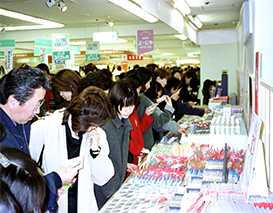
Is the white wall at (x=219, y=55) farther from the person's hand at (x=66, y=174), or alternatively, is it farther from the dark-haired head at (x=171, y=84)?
the person's hand at (x=66, y=174)

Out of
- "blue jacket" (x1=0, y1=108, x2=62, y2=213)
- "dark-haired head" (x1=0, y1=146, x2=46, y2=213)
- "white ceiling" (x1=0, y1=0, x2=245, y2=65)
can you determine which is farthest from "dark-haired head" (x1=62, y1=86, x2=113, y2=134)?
"white ceiling" (x1=0, y1=0, x2=245, y2=65)

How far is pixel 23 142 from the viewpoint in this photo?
2361mm

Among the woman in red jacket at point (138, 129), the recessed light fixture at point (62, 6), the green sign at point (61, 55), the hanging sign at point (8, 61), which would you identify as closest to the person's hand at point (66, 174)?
the woman in red jacket at point (138, 129)

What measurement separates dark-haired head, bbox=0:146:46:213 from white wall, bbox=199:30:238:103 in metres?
11.9

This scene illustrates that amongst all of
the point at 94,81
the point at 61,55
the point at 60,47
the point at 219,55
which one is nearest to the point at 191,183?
the point at 94,81

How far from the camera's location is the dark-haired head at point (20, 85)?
2197 mm

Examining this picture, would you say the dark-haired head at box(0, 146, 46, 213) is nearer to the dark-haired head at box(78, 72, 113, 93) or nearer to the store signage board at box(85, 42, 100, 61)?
the dark-haired head at box(78, 72, 113, 93)

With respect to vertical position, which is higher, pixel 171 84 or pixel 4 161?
pixel 171 84

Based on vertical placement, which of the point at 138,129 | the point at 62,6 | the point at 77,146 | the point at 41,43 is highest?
the point at 62,6

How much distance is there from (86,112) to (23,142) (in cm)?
50

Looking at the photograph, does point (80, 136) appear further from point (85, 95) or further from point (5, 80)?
point (5, 80)

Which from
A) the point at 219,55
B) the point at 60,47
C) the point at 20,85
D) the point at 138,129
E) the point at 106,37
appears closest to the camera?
the point at 20,85

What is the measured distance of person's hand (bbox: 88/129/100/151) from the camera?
2525 mm

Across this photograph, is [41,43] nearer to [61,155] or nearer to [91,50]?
[91,50]
